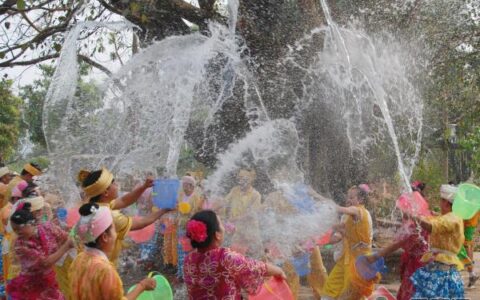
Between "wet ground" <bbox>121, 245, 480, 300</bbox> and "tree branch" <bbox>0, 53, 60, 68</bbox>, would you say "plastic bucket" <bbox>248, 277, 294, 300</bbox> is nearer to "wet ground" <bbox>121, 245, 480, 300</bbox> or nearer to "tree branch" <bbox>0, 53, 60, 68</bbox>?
"wet ground" <bbox>121, 245, 480, 300</bbox>

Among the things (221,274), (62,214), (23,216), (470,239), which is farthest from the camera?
(470,239)

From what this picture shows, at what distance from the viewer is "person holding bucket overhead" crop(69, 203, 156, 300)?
10.4ft

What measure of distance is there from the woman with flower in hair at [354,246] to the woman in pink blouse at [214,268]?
2.55 metres

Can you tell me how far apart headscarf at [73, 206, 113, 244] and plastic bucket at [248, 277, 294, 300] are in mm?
1254

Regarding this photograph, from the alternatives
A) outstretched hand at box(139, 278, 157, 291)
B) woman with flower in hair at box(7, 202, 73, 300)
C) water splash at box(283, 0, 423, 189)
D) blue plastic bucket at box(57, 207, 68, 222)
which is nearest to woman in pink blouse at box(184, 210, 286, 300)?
outstretched hand at box(139, 278, 157, 291)

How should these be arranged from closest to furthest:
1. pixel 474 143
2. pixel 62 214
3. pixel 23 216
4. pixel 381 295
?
pixel 23 216
pixel 381 295
pixel 62 214
pixel 474 143

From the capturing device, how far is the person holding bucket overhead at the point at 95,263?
10.4 ft

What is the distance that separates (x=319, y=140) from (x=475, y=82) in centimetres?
487

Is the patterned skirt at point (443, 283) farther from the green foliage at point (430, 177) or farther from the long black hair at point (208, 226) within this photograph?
the green foliage at point (430, 177)

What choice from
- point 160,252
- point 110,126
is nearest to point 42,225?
point 110,126

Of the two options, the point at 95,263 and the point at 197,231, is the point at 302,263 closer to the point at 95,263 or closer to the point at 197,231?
the point at 197,231

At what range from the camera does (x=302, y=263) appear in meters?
6.90

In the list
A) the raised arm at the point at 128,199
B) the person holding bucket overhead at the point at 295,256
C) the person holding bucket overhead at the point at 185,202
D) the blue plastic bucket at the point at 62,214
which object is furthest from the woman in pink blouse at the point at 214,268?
the person holding bucket overhead at the point at 185,202

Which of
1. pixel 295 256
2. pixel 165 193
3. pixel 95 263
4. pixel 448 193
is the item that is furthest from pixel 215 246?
pixel 295 256
